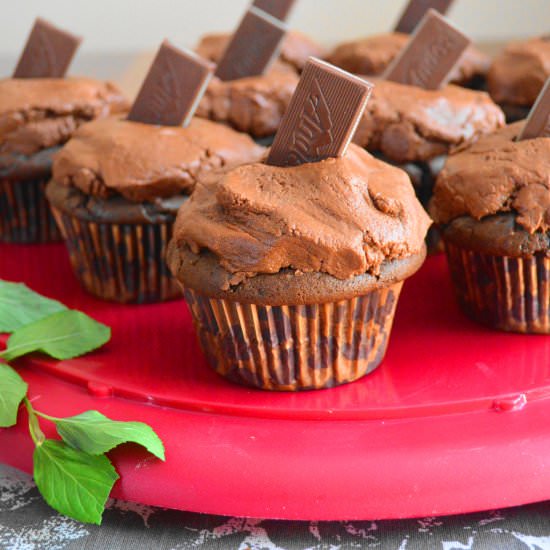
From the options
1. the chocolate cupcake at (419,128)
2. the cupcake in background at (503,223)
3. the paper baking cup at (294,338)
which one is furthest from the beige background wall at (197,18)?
the paper baking cup at (294,338)

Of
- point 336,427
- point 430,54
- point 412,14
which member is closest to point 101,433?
point 336,427

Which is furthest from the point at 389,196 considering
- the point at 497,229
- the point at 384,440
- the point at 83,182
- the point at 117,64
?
the point at 117,64

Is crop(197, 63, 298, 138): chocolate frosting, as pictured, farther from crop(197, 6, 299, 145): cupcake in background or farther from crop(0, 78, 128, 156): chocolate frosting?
crop(0, 78, 128, 156): chocolate frosting

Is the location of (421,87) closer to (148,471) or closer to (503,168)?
(503,168)

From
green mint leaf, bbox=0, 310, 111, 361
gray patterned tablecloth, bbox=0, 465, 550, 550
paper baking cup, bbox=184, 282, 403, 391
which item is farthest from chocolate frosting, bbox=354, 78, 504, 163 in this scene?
gray patterned tablecloth, bbox=0, 465, 550, 550

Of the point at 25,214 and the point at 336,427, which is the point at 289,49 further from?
A: the point at 336,427

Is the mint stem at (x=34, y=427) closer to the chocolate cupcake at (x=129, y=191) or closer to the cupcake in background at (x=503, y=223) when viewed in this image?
the chocolate cupcake at (x=129, y=191)
